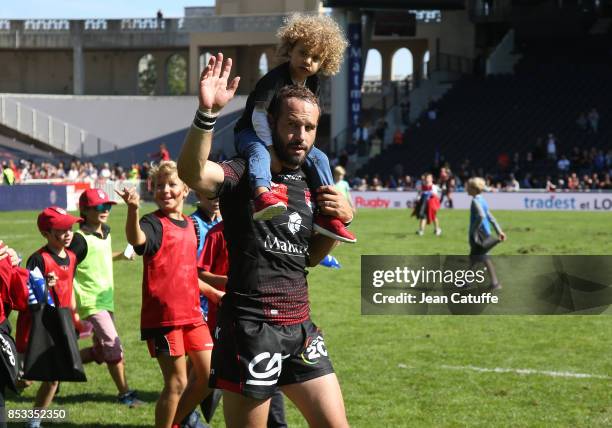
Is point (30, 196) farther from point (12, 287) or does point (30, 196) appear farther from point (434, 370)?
point (12, 287)

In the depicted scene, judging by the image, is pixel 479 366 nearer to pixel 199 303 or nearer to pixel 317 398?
pixel 199 303

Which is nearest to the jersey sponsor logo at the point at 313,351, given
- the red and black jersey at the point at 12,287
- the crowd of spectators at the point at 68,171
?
the red and black jersey at the point at 12,287

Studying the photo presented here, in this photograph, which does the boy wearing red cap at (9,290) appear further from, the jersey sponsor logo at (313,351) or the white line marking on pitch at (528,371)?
the white line marking on pitch at (528,371)

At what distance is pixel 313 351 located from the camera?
4977 millimetres

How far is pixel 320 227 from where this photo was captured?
5016mm

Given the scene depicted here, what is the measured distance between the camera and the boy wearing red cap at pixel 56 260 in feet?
24.8

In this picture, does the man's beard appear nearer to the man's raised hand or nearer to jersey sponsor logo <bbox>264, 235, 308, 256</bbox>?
jersey sponsor logo <bbox>264, 235, 308, 256</bbox>

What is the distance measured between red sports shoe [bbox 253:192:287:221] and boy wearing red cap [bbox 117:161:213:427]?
2.17 meters

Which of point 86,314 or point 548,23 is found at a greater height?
point 548,23

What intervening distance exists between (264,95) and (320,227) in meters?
0.82

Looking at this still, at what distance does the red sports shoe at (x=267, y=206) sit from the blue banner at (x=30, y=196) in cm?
3421

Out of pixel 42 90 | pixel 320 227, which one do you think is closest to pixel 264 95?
pixel 320 227

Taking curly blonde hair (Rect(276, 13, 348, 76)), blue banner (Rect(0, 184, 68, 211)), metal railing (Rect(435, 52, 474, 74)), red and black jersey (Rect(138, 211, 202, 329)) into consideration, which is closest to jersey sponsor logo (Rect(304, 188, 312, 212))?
curly blonde hair (Rect(276, 13, 348, 76))

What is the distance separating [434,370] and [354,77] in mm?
41174
